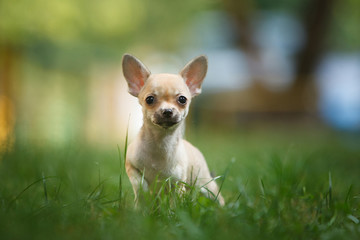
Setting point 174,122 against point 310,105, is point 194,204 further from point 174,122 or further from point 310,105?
point 310,105

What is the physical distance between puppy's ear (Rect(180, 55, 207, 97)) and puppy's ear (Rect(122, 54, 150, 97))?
0.30 meters

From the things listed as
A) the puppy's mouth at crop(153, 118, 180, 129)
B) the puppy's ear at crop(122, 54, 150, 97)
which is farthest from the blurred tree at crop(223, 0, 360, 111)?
the puppy's mouth at crop(153, 118, 180, 129)

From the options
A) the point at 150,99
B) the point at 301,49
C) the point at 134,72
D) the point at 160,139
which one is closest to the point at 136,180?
the point at 160,139

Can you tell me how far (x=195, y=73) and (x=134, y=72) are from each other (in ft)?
1.57

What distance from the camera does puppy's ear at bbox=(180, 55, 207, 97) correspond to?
283 cm

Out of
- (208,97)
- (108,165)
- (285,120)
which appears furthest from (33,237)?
(208,97)

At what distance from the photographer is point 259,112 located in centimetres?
1080

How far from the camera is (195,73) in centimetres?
290

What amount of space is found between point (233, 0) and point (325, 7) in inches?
90.4

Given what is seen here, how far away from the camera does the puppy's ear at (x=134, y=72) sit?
9.09 feet

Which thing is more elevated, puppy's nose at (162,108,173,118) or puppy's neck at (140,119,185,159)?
puppy's nose at (162,108,173,118)

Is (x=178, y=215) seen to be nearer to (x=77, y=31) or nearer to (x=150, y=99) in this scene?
(x=150, y=99)

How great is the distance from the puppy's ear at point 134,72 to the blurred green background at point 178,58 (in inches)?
96.4

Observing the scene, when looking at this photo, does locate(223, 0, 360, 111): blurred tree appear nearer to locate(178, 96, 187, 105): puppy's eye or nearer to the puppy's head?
the puppy's head
